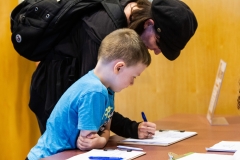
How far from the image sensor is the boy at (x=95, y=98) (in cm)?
116

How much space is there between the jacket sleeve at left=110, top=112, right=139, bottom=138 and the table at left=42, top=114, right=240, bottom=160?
0.02m

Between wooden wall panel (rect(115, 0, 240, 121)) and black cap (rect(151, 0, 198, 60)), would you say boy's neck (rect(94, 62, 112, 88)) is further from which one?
wooden wall panel (rect(115, 0, 240, 121))

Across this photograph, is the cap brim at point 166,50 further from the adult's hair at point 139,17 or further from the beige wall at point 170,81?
the beige wall at point 170,81

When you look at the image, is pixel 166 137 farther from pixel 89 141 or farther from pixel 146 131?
pixel 89 141

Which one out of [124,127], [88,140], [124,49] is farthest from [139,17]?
[88,140]

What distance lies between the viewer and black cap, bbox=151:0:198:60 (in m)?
1.41

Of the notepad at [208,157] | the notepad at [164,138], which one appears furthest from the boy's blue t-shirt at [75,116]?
the notepad at [208,157]

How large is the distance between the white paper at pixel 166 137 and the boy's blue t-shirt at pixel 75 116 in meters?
0.15

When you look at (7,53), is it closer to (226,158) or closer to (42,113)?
(42,113)

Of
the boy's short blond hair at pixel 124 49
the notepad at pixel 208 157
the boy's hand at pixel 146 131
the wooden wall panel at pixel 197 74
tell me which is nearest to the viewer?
the notepad at pixel 208 157

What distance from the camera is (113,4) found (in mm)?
1485

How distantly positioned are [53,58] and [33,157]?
425mm

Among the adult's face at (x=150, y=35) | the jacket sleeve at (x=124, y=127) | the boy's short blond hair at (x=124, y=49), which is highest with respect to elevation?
the adult's face at (x=150, y=35)

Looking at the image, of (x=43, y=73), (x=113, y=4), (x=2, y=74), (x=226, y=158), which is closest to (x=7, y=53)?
(x=2, y=74)
